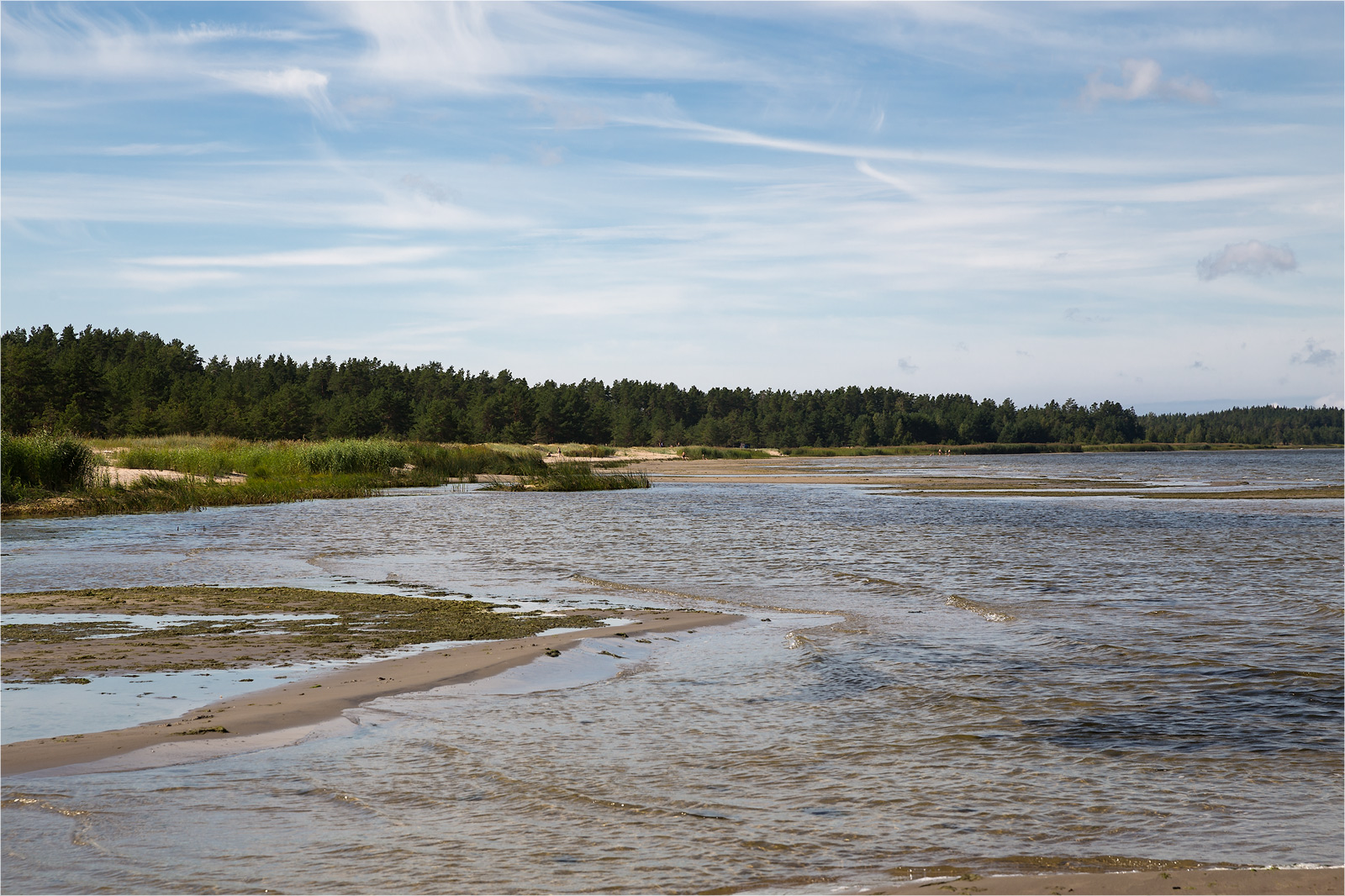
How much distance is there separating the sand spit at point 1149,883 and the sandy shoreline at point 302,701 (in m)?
5.36

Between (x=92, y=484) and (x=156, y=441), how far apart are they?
22623 mm

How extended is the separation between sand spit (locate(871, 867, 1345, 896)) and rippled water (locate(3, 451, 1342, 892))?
21 centimetres

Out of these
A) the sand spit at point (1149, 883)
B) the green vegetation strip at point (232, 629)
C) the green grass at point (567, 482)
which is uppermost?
the green grass at point (567, 482)

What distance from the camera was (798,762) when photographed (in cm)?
736

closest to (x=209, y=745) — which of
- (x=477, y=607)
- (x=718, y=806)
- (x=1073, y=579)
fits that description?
(x=718, y=806)

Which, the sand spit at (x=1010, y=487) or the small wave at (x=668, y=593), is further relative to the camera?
the sand spit at (x=1010, y=487)

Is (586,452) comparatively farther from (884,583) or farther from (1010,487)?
(884,583)

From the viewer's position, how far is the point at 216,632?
12.3 meters

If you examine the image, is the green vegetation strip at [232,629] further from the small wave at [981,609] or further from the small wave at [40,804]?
the small wave at [981,609]

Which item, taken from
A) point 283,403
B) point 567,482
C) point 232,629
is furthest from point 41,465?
point 283,403

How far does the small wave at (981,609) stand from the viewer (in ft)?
46.6

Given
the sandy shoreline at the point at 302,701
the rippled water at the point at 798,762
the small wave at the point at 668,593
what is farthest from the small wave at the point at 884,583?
the sandy shoreline at the point at 302,701

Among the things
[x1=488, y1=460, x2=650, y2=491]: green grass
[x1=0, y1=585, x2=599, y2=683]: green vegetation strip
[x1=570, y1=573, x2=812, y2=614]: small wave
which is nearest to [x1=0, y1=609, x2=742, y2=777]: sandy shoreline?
[x1=0, y1=585, x2=599, y2=683]: green vegetation strip

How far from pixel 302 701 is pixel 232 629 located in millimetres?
4388
